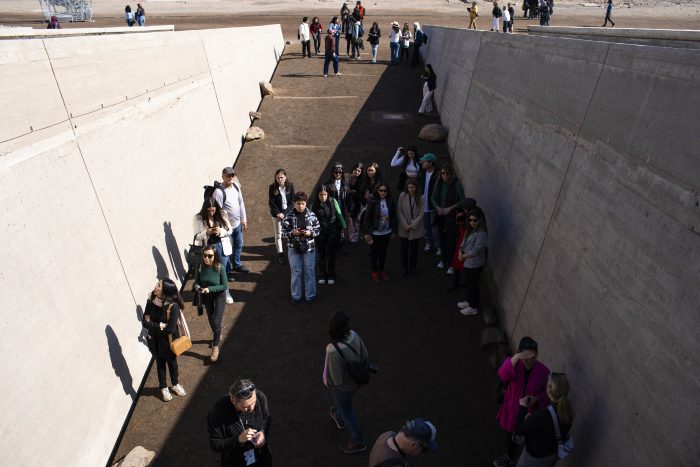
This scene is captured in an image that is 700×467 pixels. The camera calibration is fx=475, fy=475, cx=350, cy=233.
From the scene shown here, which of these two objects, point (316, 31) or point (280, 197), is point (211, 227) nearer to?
point (280, 197)

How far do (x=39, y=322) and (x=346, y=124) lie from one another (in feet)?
38.5

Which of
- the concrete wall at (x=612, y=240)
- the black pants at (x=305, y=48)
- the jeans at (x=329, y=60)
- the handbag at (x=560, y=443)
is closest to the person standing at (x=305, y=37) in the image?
the black pants at (x=305, y=48)

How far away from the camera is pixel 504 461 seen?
4.84 m

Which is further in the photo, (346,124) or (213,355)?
(346,124)

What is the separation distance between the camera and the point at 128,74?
6883 millimetres

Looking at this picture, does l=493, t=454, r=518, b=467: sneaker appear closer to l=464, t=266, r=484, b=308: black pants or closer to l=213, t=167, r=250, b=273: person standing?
l=464, t=266, r=484, b=308: black pants

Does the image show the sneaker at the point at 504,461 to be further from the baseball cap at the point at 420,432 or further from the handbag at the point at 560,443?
the baseball cap at the point at 420,432

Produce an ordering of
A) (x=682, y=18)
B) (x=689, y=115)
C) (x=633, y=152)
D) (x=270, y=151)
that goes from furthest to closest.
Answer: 1. (x=682, y=18)
2. (x=270, y=151)
3. (x=633, y=152)
4. (x=689, y=115)

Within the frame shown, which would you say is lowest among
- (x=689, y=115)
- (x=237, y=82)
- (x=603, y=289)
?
(x=237, y=82)

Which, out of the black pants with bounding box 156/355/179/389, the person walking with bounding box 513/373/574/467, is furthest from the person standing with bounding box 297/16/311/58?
the person walking with bounding box 513/373/574/467

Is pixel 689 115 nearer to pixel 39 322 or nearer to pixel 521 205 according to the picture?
pixel 521 205

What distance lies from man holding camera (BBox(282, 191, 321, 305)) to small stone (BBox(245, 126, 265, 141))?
23.2ft

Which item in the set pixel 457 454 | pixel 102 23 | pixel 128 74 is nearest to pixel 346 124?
pixel 128 74

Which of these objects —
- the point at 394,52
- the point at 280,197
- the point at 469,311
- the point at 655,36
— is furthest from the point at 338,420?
the point at 394,52
